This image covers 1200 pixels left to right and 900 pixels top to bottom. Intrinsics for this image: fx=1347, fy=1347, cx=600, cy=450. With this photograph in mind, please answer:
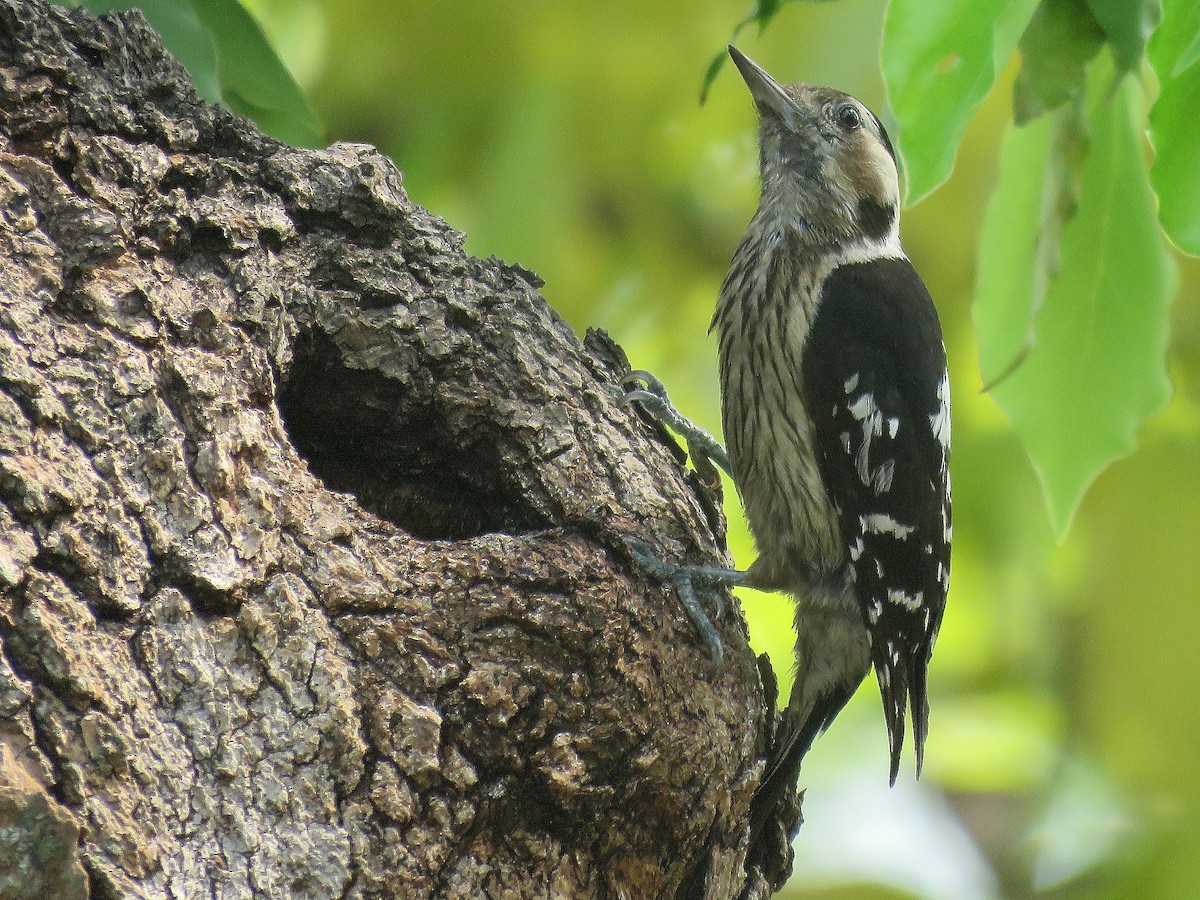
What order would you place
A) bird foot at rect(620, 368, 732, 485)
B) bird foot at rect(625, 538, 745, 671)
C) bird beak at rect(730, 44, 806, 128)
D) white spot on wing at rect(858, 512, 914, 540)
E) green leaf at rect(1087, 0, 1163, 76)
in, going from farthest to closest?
bird beak at rect(730, 44, 806, 128) < white spot on wing at rect(858, 512, 914, 540) < bird foot at rect(620, 368, 732, 485) < bird foot at rect(625, 538, 745, 671) < green leaf at rect(1087, 0, 1163, 76)

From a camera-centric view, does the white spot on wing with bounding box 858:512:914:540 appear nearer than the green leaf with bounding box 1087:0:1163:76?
No

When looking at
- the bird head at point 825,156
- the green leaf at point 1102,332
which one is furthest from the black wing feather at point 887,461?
the green leaf at point 1102,332

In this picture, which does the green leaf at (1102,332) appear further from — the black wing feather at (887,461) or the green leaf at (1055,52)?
the black wing feather at (887,461)

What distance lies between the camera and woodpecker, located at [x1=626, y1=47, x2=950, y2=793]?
307cm

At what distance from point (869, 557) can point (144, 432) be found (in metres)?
1.70

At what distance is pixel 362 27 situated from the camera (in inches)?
173

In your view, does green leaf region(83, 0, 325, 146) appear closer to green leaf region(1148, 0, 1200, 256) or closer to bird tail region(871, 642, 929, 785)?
green leaf region(1148, 0, 1200, 256)

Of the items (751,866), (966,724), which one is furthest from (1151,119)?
(966,724)

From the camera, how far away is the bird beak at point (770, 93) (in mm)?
3756

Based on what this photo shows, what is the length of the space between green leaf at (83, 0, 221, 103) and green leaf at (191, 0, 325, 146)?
0.29 ft

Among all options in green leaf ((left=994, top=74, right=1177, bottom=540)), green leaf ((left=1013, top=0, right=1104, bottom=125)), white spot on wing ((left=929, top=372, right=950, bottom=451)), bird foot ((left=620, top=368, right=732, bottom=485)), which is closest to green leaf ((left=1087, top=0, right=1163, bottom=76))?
green leaf ((left=1013, top=0, right=1104, bottom=125))

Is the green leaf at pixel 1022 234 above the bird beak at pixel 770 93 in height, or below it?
below

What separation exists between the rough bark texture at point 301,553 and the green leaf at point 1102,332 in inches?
28.3

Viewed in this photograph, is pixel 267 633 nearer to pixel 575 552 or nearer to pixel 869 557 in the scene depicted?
pixel 575 552
